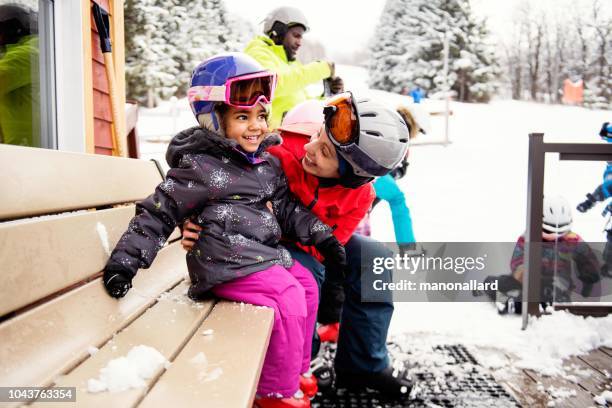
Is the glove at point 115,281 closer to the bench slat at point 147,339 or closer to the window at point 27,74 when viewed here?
the bench slat at point 147,339

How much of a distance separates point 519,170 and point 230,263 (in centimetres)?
1318

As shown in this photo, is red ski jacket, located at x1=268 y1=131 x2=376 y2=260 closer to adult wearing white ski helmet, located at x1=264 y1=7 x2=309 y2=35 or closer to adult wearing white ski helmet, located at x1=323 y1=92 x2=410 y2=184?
adult wearing white ski helmet, located at x1=323 y1=92 x2=410 y2=184

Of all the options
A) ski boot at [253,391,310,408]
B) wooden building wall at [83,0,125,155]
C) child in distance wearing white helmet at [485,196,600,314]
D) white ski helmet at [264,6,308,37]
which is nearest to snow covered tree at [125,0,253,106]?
wooden building wall at [83,0,125,155]

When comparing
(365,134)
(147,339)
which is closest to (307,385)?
(147,339)

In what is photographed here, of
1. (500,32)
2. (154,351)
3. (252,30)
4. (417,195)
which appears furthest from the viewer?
(252,30)

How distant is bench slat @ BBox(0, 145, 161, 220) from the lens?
159 cm

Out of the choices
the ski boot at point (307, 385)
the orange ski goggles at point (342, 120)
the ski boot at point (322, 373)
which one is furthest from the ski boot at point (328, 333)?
the orange ski goggles at point (342, 120)

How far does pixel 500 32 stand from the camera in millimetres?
28078

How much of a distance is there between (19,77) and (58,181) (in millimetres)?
1918

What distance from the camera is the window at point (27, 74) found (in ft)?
10.5

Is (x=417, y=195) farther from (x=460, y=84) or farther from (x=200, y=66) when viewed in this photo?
(x=460, y=84)

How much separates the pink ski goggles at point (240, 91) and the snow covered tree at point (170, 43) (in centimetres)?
2121

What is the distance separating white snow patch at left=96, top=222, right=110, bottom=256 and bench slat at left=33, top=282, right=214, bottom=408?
1.01 feet

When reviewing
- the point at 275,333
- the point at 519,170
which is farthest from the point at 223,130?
the point at 519,170
